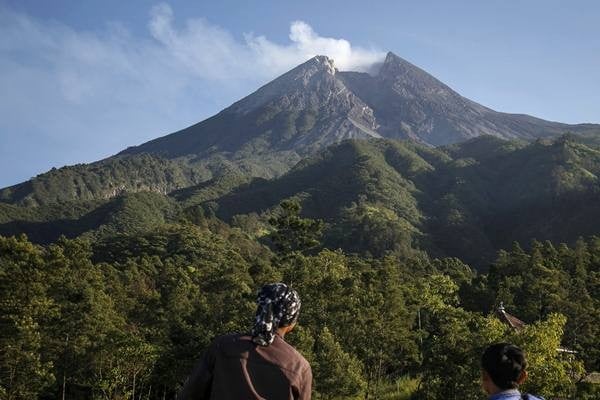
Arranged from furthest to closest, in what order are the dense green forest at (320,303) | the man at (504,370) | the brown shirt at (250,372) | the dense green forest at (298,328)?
the dense green forest at (320,303), the dense green forest at (298,328), the man at (504,370), the brown shirt at (250,372)

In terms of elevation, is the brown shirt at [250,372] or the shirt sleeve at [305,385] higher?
the brown shirt at [250,372]

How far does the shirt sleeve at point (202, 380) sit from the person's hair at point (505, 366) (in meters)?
1.53

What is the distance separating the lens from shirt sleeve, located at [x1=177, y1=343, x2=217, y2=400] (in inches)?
119

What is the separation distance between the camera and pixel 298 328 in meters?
21.0

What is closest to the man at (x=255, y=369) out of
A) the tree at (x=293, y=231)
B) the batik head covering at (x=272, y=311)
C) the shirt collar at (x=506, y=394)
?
the batik head covering at (x=272, y=311)

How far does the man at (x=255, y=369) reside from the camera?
296cm

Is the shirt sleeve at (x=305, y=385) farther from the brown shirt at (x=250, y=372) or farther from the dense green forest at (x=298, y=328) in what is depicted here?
the dense green forest at (x=298, y=328)

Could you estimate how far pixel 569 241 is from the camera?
9419 centimetres

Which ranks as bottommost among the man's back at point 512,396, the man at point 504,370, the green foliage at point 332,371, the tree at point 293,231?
the green foliage at point 332,371

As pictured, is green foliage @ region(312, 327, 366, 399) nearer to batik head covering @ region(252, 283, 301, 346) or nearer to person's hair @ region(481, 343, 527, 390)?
person's hair @ region(481, 343, 527, 390)

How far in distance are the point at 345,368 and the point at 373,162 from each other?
131 metres

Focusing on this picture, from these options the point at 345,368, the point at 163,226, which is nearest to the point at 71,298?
the point at 345,368

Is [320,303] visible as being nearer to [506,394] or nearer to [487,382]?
[487,382]

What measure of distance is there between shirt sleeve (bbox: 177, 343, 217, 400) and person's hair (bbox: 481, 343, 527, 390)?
1.53 meters
